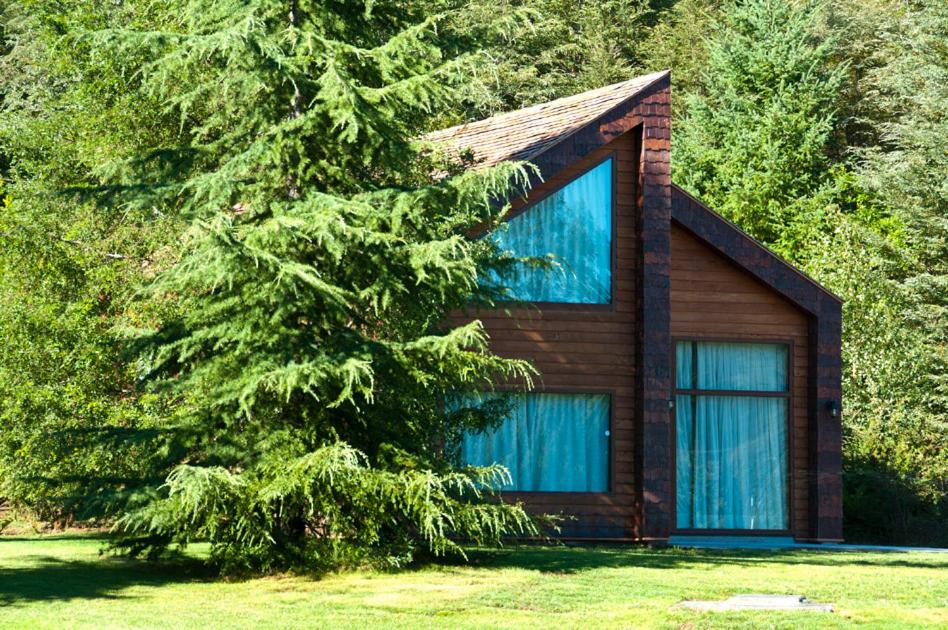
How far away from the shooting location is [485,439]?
1694 cm

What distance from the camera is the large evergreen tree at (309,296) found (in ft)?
39.8

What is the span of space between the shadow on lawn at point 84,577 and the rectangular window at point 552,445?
4686mm

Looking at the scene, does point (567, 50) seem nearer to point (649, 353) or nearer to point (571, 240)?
point (571, 240)

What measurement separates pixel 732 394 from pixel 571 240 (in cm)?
322

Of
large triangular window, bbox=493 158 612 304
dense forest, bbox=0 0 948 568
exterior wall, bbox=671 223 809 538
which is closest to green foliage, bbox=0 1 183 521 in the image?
dense forest, bbox=0 0 948 568

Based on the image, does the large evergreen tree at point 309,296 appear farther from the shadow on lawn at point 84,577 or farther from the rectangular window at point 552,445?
the rectangular window at point 552,445

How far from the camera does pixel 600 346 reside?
56.8 ft

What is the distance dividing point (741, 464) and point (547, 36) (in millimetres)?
25986

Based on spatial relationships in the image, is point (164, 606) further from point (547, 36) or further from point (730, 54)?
point (547, 36)

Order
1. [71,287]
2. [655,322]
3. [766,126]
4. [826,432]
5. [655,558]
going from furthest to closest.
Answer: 1. [766,126]
2. [826,432]
3. [71,287]
4. [655,322]
5. [655,558]

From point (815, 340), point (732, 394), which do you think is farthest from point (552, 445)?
point (815, 340)

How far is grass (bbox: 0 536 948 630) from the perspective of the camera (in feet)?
32.4

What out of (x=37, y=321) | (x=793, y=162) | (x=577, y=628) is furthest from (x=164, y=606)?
(x=793, y=162)

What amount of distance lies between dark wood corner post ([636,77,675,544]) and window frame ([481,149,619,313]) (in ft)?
1.16
